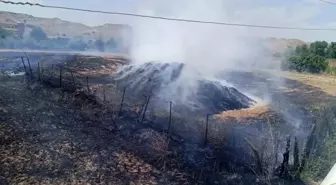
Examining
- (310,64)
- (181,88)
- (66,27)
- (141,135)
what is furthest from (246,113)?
(66,27)

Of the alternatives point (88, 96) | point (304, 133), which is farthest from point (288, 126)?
point (88, 96)

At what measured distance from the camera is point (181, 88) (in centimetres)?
1499

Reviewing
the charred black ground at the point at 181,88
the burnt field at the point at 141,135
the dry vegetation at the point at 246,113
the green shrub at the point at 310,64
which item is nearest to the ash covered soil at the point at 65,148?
the burnt field at the point at 141,135

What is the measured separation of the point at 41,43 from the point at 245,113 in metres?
27.9

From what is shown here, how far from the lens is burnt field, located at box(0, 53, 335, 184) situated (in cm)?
812

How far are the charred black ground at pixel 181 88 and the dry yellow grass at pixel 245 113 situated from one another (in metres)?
0.39

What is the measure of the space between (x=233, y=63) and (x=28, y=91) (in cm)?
2234

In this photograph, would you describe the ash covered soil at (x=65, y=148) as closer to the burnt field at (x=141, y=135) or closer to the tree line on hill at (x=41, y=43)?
the burnt field at (x=141, y=135)

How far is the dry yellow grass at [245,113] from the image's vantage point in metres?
12.9

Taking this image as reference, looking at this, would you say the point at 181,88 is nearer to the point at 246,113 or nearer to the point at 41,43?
the point at 246,113

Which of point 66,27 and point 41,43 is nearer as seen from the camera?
point 41,43

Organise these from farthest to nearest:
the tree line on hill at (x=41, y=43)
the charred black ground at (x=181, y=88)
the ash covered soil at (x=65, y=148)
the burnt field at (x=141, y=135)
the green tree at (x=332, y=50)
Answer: the green tree at (x=332, y=50) < the tree line on hill at (x=41, y=43) < the charred black ground at (x=181, y=88) < the burnt field at (x=141, y=135) < the ash covered soil at (x=65, y=148)

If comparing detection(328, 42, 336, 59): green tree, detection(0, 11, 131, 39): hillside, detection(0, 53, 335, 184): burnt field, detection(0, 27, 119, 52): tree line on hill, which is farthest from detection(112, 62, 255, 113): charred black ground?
detection(0, 11, 131, 39): hillside

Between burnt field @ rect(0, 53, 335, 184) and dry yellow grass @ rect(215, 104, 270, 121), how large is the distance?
0.04m
